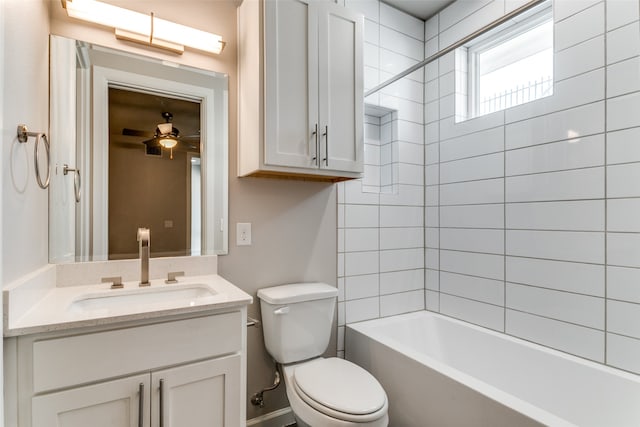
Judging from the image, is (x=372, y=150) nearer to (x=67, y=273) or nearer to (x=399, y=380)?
(x=399, y=380)

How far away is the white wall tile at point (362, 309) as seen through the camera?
2.11 meters

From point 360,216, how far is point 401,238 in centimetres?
40

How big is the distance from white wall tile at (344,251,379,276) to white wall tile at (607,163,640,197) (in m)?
1.26

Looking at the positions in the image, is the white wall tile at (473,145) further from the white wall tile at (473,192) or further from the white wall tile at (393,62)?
the white wall tile at (393,62)

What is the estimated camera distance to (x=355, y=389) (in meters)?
1.38

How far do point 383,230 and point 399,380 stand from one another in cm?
93

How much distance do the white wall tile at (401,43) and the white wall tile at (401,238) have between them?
4.21 ft

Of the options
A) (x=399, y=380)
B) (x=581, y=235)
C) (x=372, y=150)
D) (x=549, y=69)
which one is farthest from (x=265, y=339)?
(x=549, y=69)

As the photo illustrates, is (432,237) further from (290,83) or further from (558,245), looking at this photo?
(290,83)

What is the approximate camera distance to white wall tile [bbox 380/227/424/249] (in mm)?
2258

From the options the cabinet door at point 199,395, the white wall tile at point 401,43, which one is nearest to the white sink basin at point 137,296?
the cabinet door at point 199,395

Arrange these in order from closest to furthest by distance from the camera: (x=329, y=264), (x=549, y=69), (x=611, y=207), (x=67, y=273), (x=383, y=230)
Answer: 1. (x=67, y=273)
2. (x=611, y=207)
3. (x=549, y=69)
4. (x=329, y=264)
5. (x=383, y=230)

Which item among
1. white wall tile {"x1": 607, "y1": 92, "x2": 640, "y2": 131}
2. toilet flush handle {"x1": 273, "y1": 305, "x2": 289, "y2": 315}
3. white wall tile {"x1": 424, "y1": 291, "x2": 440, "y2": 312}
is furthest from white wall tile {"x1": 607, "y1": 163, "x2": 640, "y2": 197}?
toilet flush handle {"x1": 273, "y1": 305, "x2": 289, "y2": 315}

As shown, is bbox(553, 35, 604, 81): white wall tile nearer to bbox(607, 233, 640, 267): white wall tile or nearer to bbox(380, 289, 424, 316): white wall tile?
bbox(607, 233, 640, 267): white wall tile
